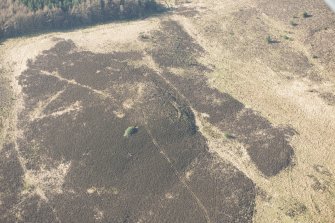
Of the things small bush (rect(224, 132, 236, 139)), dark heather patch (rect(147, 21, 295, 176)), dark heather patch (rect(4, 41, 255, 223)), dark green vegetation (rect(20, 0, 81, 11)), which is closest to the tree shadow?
dark green vegetation (rect(20, 0, 81, 11))

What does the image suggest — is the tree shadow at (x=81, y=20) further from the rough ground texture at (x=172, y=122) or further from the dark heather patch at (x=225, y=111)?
the dark heather patch at (x=225, y=111)

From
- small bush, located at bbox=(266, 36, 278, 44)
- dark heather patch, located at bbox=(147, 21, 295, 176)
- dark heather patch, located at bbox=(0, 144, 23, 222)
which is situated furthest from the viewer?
small bush, located at bbox=(266, 36, 278, 44)

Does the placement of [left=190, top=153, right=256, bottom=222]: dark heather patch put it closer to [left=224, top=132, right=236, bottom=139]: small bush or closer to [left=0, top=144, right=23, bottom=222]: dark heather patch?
[left=224, top=132, right=236, bottom=139]: small bush

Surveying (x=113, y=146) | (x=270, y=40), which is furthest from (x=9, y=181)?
(x=270, y=40)

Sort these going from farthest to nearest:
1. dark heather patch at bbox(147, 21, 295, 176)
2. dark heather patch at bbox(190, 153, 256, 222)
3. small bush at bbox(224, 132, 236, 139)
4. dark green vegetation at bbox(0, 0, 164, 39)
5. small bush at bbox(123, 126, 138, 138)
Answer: dark green vegetation at bbox(0, 0, 164, 39)
small bush at bbox(224, 132, 236, 139)
small bush at bbox(123, 126, 138, 138)
dark heather patch at bbox(147, 21, 295, 176)
dark heather patch at bbox(190, 153, 256, 222)

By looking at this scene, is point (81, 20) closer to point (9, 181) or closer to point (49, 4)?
point (49, 4)

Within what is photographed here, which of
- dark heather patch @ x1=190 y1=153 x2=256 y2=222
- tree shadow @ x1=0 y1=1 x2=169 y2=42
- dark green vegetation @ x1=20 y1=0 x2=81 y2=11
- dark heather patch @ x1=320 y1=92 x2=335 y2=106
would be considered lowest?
dark heather patch @ x1=190 y1=153 x2=256 y2=222

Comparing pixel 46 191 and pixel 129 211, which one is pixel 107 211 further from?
pixel 46 191
